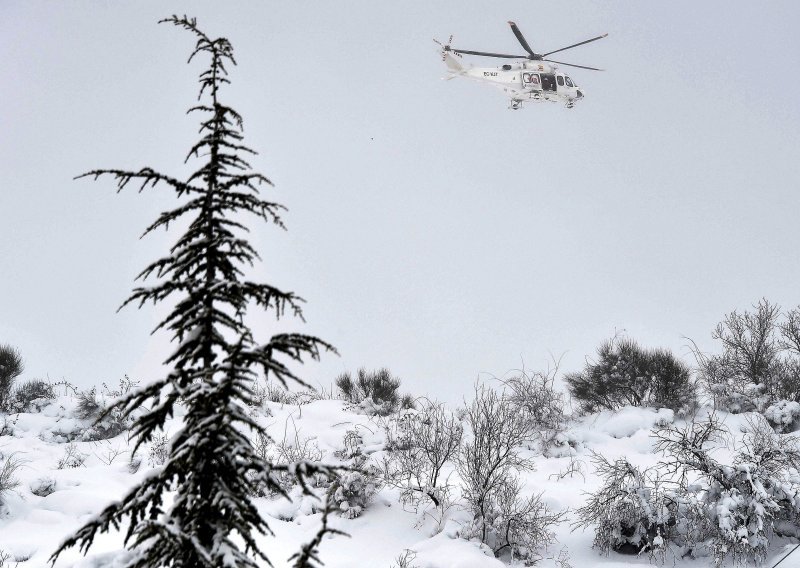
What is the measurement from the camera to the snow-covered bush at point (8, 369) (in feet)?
63.8

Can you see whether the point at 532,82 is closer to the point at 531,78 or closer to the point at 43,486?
the point at 531,78

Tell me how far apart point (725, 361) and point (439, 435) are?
1267 centimetres

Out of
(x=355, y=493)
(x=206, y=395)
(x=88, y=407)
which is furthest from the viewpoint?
(x=88, y=407)

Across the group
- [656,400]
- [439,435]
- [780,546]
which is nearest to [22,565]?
[439,435]

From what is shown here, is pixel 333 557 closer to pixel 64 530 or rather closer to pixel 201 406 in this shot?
pixel 64 530

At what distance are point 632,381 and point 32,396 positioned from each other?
21.2m

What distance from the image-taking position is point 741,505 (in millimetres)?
10438

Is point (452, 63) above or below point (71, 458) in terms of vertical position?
above

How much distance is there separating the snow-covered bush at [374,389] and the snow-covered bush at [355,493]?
8.31 metres

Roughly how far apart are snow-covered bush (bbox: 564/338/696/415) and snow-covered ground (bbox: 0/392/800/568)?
1.47 meters

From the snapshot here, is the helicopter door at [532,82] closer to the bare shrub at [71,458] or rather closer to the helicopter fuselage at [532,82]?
the helicopter fuselage at [532,82]

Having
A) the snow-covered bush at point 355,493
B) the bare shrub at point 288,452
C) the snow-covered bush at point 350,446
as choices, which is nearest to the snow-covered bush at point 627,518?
the snow-covered bush at point 355,493

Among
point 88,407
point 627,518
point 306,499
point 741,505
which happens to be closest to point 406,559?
point 306,499

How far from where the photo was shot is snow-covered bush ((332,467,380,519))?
497 inches
